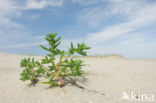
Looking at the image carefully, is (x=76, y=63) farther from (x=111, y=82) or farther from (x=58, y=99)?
(x=111, y=82)

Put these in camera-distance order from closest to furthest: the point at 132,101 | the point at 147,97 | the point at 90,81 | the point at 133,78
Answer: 1. the point at 132,101
2. the point at 147,97
3. the point at 90,81
4. the point at 133,78

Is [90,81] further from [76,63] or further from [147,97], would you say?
[147,97]

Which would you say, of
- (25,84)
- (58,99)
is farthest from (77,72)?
(25,84)

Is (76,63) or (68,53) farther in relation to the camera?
(76,63)

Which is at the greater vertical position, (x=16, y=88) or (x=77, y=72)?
(x=77, y=72)

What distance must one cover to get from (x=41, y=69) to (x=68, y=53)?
0.67m

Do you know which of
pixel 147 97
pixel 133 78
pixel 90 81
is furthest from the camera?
pixel 133 78

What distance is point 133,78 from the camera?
316 centimetres

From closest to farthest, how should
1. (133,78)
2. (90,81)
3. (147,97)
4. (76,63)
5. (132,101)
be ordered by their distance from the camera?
(132,101) < (147,97) < (76,63) < (90,81) < (133,78)

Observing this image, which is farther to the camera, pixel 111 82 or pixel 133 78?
pixel 133 78

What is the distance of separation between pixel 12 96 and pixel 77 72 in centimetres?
99

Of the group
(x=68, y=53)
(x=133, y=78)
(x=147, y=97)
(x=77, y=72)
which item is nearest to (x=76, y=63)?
(x=77, y=72)

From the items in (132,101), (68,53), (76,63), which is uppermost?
(68,53)

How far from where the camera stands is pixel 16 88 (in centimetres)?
223
